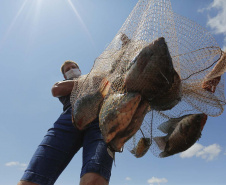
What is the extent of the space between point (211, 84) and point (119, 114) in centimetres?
113

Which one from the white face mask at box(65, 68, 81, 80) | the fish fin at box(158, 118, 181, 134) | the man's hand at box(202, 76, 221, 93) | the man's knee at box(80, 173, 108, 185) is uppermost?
the white face mask at box(65, 68, 81, 80)

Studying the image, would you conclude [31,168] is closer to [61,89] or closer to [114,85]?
[61,89]

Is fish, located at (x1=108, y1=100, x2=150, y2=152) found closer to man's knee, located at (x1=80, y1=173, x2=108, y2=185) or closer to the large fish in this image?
the large fish

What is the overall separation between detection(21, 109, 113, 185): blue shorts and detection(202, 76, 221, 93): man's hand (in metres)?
1.15

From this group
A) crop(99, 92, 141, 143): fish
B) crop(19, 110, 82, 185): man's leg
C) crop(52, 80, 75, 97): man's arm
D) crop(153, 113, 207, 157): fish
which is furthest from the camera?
crop(52, 80, 75, 97): man's arm

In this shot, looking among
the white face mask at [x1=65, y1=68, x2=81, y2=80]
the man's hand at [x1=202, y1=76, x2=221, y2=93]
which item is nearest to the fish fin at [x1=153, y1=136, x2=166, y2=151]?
the man's hand at [x1=202, y1=76, x2=221, y2=93]

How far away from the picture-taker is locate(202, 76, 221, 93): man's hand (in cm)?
193

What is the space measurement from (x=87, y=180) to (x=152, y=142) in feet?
2.50

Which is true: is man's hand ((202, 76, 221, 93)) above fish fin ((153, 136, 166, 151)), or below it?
above

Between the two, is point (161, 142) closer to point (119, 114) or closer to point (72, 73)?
point (119, 114)

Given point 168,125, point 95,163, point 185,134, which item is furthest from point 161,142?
point 95,163

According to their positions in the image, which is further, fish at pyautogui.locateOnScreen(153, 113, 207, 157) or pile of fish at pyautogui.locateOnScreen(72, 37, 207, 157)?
fish at pyautogui.locateOnScreen(153, 113, 207, 157)

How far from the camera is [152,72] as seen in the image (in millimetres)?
1292

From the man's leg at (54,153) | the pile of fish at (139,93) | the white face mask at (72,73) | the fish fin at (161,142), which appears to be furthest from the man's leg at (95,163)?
the white face mask at (72,73)
